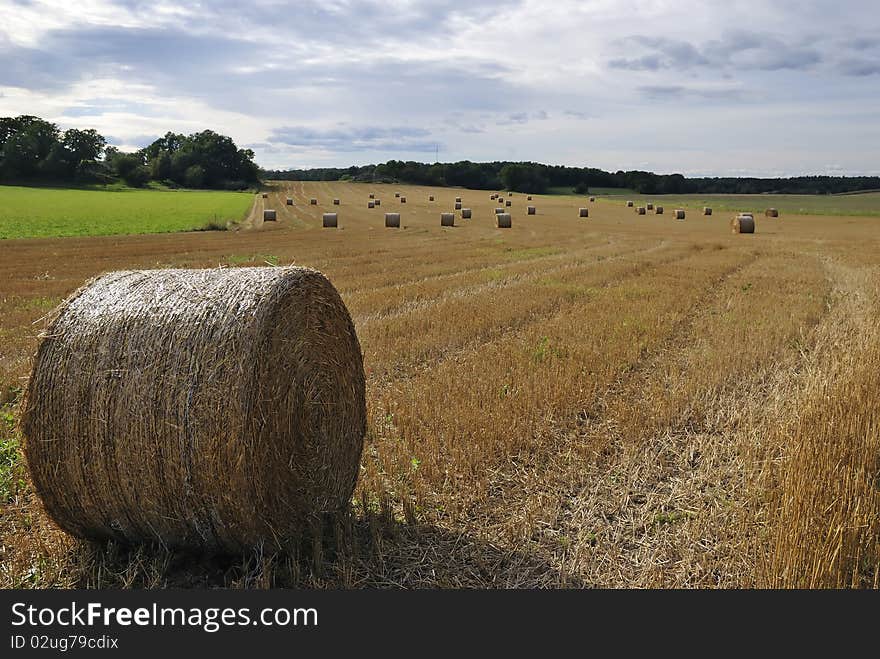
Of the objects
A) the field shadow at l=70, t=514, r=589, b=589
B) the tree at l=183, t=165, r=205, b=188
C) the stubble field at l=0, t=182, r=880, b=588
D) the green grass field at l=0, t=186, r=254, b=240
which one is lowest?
the field shadow at l=70, t=514, r=589, b=589

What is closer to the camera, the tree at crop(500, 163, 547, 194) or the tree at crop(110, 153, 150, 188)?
the tree at crop(500, 163, 547, 194)

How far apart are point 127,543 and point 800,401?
5.87m

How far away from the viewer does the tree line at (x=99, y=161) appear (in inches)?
3632

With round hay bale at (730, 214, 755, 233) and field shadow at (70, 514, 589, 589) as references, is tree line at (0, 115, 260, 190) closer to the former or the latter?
round hay bale at (730, 214, 755, 233)

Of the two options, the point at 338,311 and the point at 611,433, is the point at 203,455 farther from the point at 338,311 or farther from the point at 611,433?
the point at 611,433

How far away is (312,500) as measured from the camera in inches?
195

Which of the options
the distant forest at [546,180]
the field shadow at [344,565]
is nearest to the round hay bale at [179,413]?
the field shadow at [344,565]

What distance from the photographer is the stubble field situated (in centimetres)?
446

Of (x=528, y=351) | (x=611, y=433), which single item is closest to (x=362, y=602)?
(x=611, y=433)

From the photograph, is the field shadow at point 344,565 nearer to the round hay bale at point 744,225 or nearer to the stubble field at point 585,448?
the stubble field at point 585,448

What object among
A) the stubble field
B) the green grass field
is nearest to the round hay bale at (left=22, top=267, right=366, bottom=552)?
the stubble field

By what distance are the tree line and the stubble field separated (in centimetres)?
9018

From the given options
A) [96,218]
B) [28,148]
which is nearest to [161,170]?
[28,148]

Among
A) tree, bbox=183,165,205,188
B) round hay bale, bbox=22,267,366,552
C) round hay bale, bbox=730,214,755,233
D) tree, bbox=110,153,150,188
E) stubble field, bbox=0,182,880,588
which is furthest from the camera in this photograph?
tree, bbox=183,165,205,188
